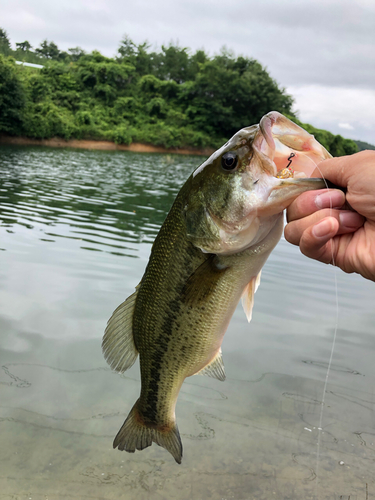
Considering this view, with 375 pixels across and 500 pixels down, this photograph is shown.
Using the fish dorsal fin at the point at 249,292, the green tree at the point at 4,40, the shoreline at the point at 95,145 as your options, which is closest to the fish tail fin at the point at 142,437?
the fish dorsal fin at the point at 249,292

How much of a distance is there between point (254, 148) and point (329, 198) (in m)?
0.39

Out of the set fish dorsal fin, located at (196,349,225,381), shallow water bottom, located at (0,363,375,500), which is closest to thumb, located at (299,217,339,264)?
fish dorsal fin, located at (196,349,225,381)

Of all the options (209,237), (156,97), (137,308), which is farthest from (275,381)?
(156,97)

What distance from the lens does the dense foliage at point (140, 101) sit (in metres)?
43.8

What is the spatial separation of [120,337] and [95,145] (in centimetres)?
4448

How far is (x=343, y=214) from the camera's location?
6.39ft

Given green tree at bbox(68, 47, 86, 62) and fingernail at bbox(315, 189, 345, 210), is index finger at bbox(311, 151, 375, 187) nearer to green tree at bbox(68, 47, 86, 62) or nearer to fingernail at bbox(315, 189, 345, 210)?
fingernail at bbox(315, 189, 345, 210)

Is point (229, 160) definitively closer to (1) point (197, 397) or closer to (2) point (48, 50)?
(1) point (197, 397)

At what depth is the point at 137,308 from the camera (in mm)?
2467

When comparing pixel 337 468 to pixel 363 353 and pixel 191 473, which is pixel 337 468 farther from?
pixel 363 353

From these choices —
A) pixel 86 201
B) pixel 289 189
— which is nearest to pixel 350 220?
pixel 289 189

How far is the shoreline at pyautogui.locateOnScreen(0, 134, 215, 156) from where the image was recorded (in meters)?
39.4

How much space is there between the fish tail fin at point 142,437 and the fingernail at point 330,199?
5.34ft

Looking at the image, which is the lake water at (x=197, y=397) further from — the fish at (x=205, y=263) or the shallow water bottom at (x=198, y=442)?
the fish at (x=205, y=263)
